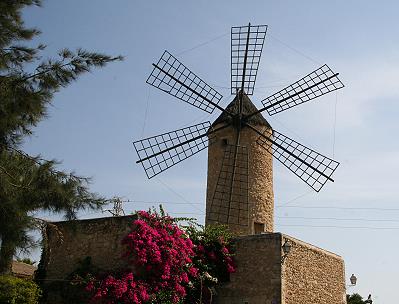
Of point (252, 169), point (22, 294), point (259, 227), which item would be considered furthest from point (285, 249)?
point (22, 294)

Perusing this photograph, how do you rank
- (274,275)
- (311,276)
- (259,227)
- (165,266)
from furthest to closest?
(259,227) < (311,276) < (274,275) < (165,266)

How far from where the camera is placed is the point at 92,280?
13.6 meters

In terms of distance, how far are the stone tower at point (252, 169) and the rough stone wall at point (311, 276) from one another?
6.73ft

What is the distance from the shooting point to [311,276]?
15922 mm

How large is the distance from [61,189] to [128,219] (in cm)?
494

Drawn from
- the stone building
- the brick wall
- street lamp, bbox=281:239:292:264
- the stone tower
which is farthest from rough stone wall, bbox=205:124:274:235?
street lamp, bbox=281:239:292:264

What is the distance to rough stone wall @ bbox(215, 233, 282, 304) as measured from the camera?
14602mm

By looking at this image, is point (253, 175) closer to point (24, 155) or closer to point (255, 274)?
point (255, 274)

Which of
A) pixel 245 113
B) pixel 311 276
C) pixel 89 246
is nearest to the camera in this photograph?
pixel 89 246

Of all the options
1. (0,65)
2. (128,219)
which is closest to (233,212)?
(128,219)

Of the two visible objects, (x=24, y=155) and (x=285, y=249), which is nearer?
(x=24, y=155)

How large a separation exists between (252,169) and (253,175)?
196 mm

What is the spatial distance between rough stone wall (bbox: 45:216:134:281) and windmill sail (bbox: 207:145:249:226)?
4257 millimetres

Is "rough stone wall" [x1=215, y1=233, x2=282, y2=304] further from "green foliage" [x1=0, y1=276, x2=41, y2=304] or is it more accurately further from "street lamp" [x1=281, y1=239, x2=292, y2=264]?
"green foliage" [x1=0, y1=276, x2=41, y2=304]
